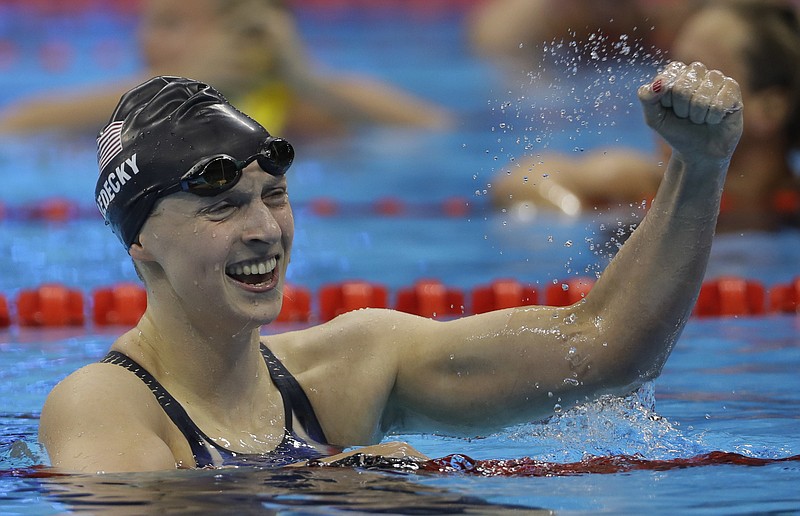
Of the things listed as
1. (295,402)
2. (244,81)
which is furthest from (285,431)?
(244,81)

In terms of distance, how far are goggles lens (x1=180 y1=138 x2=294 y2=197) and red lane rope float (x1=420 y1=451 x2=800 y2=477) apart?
0.72m

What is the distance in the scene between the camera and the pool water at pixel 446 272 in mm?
2461

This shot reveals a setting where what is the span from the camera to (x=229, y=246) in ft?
8.20

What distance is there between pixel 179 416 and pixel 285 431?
0.89 ft

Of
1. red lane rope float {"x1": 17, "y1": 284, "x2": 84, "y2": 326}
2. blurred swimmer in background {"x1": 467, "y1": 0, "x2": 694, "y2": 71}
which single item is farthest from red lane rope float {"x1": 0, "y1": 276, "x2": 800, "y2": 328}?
blurred swimmer in background {"x1": 467, "y1": 0, "x2": 694, "y2": 71}

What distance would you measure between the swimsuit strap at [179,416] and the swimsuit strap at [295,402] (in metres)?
0.24

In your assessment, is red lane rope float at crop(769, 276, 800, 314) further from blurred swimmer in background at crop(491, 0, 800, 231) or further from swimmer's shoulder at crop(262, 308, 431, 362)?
swimmer's shoulder at crop(262, 308, 431, 362)

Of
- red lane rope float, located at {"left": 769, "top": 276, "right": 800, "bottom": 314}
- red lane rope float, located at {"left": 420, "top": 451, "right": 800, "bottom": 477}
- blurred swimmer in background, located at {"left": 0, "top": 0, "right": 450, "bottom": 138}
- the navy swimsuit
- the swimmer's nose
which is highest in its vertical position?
blurred swimmer in background, located at {"left": 0, "top": 0, "right": 450, "bottom": 138}

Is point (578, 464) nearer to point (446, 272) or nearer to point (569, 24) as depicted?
point (446, 272)

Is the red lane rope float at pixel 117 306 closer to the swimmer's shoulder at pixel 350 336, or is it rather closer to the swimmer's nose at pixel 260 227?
the swimmer's shoulder at pixel 350 336

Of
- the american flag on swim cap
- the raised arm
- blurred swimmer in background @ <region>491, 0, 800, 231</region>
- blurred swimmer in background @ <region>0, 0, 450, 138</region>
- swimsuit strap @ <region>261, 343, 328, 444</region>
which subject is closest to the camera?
the raised arm

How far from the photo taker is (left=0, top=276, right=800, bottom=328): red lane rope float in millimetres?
5547

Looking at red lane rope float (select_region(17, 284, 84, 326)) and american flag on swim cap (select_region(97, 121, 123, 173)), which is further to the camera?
red lane rope float (select_region(17, 284, 84, 326))

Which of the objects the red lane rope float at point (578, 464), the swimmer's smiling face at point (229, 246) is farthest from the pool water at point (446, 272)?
the swimmer's smiling face at point (229, 246)
